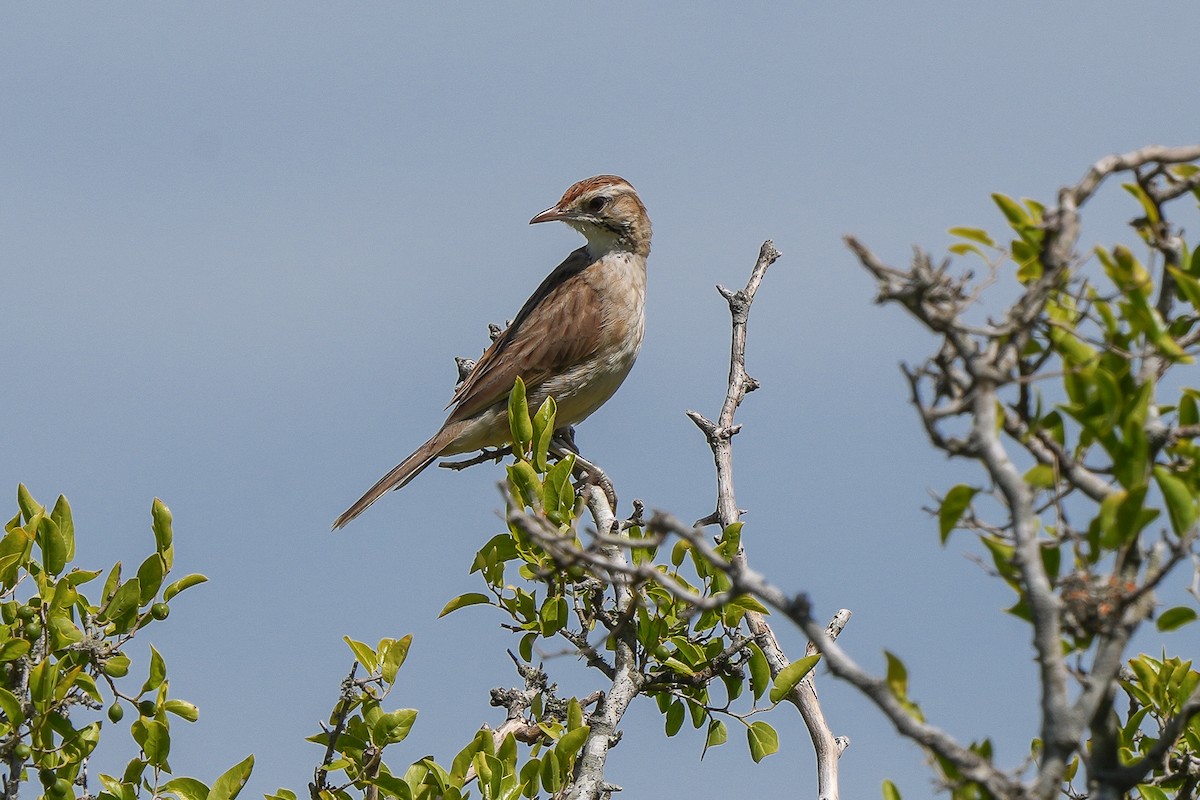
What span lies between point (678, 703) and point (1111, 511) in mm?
2955

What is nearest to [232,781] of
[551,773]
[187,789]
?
[187,789]

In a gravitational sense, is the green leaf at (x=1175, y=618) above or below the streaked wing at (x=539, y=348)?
below

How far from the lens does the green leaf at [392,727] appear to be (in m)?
4.50

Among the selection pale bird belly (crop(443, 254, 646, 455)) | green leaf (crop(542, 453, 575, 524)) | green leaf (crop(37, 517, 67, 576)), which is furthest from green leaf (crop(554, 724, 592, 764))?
pale bird belly (crop(443, 254, 646, 455))

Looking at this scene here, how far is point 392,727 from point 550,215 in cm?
572

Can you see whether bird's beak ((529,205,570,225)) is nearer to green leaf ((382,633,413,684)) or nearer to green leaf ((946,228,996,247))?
green leaf ((382,633,413,684))

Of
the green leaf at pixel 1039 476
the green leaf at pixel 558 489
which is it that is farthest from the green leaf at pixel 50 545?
the green leaf at pixel 1039 476

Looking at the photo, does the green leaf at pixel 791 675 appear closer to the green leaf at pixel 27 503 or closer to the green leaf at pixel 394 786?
the green leaf at pixel 394 786

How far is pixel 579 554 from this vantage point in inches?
99.7

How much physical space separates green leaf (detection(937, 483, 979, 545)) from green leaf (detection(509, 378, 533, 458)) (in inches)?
91.1

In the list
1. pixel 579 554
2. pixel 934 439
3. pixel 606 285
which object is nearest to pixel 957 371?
pixel 934 439

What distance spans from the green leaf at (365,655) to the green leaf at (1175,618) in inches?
111

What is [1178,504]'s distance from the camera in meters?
2.53

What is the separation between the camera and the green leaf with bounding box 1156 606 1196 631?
267 cm
